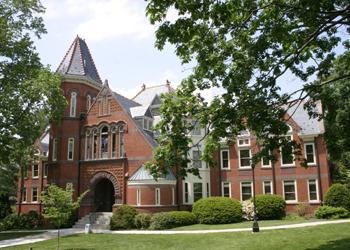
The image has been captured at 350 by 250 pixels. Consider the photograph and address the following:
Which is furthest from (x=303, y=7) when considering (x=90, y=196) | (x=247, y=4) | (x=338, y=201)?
(x=90, y=196)

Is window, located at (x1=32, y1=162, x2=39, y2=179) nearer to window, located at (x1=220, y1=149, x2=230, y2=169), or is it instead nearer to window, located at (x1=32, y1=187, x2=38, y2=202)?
Answer: window, located at (x1=32, y1=187, x2=38, y2=202)

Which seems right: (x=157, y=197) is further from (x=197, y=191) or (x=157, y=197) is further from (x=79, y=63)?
(x=79, y=63)

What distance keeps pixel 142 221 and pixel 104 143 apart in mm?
9799

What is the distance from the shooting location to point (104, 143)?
3569 cm

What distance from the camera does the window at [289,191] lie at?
32.7 metres

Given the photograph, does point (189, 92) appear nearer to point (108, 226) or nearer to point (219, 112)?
point (219, 112)

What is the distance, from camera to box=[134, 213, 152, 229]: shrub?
29.0 meters

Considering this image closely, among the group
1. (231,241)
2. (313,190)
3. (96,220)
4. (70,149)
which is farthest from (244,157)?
(231,241)

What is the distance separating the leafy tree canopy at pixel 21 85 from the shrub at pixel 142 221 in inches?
433

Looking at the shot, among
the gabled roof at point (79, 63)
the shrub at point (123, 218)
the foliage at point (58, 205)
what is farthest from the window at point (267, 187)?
the gabled roof at point (79, 63)

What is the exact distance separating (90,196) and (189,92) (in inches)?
998

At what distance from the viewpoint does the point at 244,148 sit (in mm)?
35469

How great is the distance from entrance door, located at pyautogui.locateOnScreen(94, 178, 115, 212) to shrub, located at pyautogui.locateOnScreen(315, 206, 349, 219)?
742 inches

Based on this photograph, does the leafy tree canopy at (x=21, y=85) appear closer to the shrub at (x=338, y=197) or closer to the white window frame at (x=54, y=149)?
the white window frame at (x=54, y=149)
